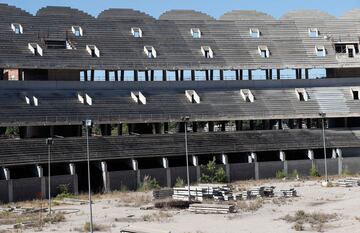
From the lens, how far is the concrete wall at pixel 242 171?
57.2 metres

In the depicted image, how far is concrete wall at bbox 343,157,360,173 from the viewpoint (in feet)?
204

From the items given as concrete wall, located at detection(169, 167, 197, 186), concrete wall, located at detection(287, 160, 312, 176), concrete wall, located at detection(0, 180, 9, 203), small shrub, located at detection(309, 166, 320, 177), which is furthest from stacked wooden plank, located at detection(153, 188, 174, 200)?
small shrub, located at detection(309, 166, 320, 177)

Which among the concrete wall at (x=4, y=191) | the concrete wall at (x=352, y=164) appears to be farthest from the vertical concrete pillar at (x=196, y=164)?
the concrete wall at (x=4, y=191)

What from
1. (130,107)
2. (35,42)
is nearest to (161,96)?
(130,107)

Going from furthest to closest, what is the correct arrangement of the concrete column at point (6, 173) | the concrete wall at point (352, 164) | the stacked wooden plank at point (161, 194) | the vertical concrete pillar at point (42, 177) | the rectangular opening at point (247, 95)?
the rectangular opening at point (247, 95)
the concrete wall at point (352, 164)
the vertical concrete pillar at point (42, 177)
the concrete column at point (6, 173)
the stacked wooden plank at point (161, 194)

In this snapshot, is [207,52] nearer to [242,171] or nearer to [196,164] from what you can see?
[242,171]

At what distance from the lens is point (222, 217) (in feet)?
116

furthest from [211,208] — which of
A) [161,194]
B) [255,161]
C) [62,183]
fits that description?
[255,161]

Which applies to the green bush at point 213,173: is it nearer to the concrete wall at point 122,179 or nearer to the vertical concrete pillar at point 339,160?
the concrete wall at point 122,179

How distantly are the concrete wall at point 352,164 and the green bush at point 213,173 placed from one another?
14743mm

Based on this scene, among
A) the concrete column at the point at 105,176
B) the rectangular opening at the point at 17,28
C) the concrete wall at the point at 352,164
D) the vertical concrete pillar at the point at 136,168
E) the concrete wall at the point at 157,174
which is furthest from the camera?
the rectangular opening at the point at 17,28

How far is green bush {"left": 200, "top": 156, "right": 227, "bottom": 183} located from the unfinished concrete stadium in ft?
2.61

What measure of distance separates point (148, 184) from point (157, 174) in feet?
6.03

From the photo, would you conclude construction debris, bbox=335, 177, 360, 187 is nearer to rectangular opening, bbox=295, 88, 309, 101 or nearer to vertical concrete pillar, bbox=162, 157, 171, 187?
vertical concrete pillar, bbox=162, 157, 171, 187
